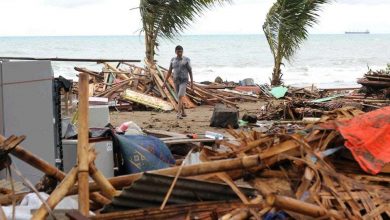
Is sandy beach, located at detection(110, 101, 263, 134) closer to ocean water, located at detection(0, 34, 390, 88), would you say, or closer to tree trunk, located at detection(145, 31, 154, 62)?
tree trunk, located at detection(145, 31, 154, 62)

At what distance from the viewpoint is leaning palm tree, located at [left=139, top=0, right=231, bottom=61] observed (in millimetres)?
17969

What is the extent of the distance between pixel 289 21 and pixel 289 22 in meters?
0.04

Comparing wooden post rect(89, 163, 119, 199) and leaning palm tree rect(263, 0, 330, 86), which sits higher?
leaning palm tree rect(263, 0, 330, 86)

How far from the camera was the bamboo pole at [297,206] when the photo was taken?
2934mm

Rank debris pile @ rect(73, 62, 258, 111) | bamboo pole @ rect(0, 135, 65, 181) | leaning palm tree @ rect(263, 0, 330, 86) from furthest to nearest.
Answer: leaning palm tree @ rect(263, 0, 330, 86) → debris pile @ rect(73, 62, 258, 111) → bamboo pole @ rect(0, 135, 65, 181)

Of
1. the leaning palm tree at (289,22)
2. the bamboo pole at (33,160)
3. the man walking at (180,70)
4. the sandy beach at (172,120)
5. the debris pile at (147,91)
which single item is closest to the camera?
the bamboo pole at (33,160)

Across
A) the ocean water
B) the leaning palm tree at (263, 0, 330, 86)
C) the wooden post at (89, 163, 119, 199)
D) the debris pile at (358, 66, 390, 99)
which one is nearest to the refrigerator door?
the wooden post at (89, 163, 119, 199)

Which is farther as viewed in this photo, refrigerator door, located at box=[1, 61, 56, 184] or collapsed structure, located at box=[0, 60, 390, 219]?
refrigerator door, located at box=[1, 61, 56, 184]

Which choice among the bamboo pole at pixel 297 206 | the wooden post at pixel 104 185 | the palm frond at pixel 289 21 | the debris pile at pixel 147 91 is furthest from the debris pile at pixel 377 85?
the wooden post at pixel 104 185

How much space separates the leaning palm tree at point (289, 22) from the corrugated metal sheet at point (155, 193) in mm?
18208

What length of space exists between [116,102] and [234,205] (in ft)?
45.3

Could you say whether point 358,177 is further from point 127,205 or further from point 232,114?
point 232,114

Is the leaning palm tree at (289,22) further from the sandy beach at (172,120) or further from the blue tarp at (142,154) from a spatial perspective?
the blue tarp at (142,154)

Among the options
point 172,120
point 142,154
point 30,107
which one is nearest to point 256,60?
point 172,120
